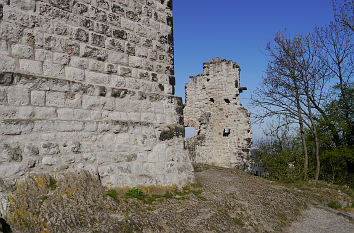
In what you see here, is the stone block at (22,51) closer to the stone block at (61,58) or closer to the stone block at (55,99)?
the stone block at (61,58)

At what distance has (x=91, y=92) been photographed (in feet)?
13.7

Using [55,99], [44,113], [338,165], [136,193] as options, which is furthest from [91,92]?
[338,165]

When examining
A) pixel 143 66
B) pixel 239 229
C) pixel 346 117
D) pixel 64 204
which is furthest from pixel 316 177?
pixel 64 204

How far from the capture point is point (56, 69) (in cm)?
388

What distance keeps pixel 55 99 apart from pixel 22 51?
751mm

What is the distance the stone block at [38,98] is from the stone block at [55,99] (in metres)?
0.06

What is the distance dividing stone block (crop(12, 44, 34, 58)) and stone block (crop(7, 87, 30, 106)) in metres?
0.47

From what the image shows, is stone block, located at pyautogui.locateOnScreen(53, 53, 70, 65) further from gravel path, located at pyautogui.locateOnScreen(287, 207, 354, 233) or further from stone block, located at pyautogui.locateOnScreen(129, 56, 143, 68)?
gravel path, located at pyautogui.locateOnScreen(287, 207, 354, 233)

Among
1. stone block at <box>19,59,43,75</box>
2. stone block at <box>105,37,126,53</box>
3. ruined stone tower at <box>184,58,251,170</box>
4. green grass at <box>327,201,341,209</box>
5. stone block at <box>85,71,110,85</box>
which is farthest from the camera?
ruined stone tower at <box>184,58,251,170</box>

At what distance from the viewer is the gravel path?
4.65 meters

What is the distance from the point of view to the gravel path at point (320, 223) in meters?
4.65

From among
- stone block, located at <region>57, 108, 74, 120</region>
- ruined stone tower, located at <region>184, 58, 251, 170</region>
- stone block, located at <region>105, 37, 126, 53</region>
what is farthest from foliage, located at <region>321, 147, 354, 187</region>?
stone block, located at <region>57, 108, 74, 120</region>

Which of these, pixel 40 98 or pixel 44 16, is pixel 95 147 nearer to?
pixel 40 98

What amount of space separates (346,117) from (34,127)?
14.3 meters
